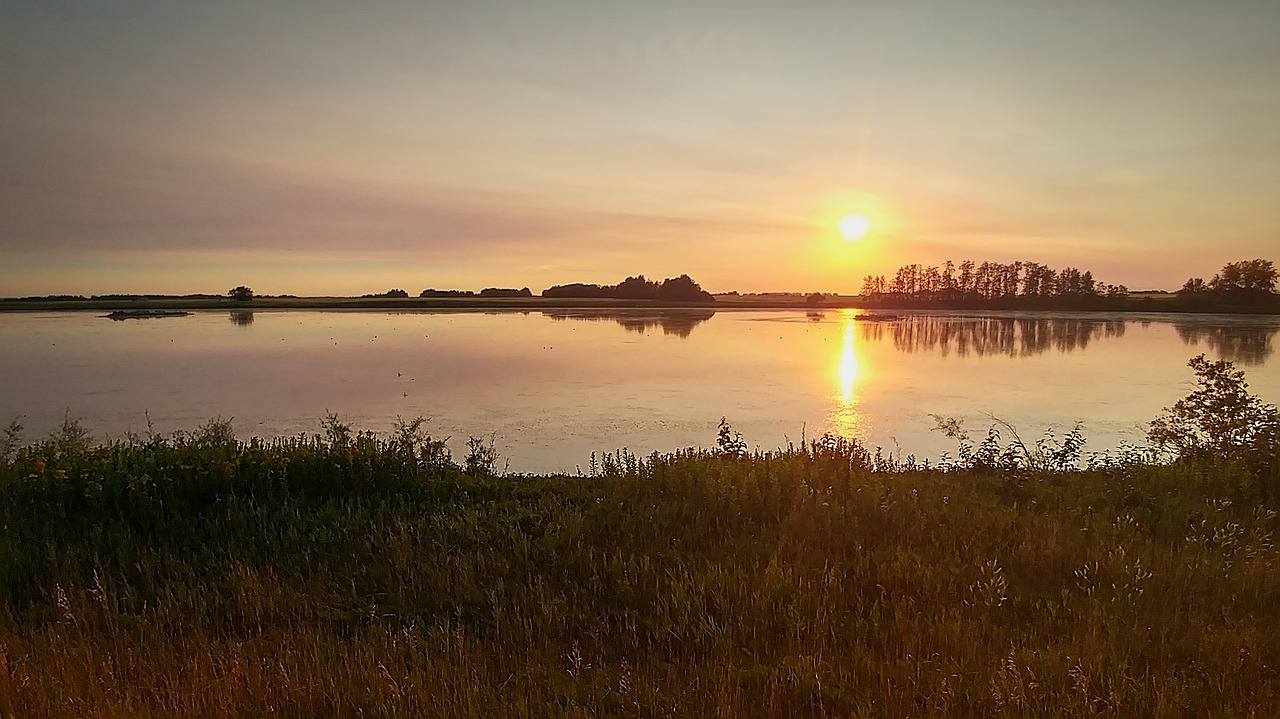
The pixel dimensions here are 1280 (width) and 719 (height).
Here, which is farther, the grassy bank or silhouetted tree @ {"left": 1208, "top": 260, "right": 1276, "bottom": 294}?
silhouetted tree @ {"left": 1208, "top": 260, "right": 1276, "bottom": 294}

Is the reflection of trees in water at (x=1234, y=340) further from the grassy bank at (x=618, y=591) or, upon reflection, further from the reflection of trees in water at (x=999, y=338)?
the grassy bank at (x=618, y=591)

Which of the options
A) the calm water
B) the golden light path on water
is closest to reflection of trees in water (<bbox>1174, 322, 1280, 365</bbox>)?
the calm water

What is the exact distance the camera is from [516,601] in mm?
4742

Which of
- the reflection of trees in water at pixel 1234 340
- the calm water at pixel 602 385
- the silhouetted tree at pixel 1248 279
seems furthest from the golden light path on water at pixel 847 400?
the silhouetted tree at pixel 1248 279

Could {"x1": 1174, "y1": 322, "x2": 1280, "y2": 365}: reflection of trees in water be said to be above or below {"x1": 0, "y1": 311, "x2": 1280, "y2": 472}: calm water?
above

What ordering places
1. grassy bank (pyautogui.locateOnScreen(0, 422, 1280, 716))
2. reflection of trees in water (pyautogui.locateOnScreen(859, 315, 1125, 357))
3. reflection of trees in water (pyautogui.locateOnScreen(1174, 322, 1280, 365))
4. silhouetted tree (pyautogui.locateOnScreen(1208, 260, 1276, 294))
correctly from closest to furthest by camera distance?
grassy bank (pyautogui.locateOnScreen(0, 422, 1280, 716)), reflection of trees in water (pyautogui.locateOnScreen(1174, 322, 1280, 365)), reflection of trees in water (pyautogui.locateOnScreen(859, 315, 1125, 357)), silhouetted tree (pyautogui.locateOnScreen(1208, 260, 1276, 294))

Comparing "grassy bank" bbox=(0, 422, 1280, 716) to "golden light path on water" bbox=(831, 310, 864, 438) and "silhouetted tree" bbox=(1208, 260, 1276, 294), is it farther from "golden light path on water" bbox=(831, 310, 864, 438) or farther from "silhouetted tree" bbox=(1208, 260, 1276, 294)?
"silhouetted tree" bbox=(1208, 260, 1276, 294)

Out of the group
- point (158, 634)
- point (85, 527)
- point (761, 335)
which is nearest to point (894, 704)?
point (158, 634)

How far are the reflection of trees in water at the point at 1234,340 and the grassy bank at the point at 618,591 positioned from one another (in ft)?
71.3

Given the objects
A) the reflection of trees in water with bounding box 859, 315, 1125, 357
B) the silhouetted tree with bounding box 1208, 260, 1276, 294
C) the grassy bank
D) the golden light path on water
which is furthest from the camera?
the silhouetted tree with bounding box 1208, 260, 1276, 294

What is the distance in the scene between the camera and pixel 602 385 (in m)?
19.4

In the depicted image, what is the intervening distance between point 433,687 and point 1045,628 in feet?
11.8

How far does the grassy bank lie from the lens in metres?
3.56

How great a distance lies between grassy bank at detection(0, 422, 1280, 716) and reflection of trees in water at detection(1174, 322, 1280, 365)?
21736mm
